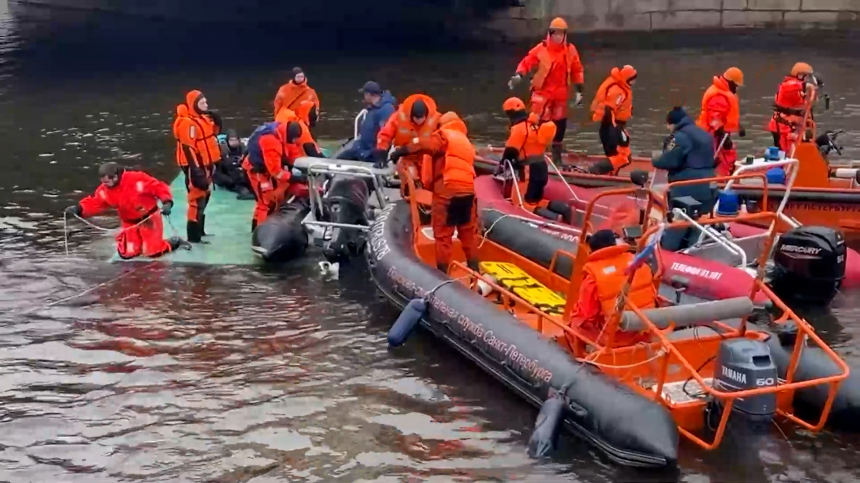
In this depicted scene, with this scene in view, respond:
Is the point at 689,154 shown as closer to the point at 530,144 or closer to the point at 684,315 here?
the point at 530,144

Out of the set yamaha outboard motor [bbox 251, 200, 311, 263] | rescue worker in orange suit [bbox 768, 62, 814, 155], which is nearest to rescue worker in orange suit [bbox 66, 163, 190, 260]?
yamaha outboard motor [bbox 251, 200, 311, 263]

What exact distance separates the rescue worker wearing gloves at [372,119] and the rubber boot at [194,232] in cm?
183

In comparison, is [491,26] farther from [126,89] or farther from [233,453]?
[233,453]

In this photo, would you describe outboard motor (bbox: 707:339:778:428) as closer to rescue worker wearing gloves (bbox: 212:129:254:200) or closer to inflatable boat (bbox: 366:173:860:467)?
inflatable boat (bbox: 366:173:860:467)

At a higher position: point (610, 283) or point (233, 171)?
point (233, 171)

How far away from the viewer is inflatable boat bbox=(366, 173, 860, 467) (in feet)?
19.6

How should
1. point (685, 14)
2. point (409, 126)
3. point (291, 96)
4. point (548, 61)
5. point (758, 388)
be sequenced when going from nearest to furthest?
point (758, 388) → point (409, 126) → point (548, 61) → point (291, 96) → point (685, 14)

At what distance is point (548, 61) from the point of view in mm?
12250

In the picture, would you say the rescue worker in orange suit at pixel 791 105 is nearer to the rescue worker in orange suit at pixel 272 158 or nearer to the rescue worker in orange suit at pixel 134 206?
the rescue worker in orange suit at pixel 272 158

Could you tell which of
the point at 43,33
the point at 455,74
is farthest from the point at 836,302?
the point at 43,33

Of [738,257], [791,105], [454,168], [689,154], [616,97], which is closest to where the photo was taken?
[454,168]

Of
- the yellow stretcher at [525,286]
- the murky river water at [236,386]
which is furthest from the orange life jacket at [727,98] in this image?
the yellow stretcher at [525,286]

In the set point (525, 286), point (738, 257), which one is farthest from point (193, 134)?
point (738, 257)

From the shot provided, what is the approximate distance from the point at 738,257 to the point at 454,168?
2.61 metres
